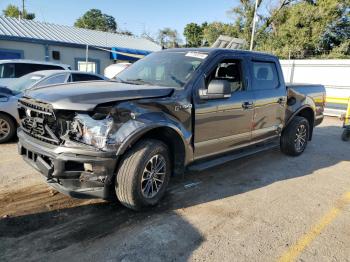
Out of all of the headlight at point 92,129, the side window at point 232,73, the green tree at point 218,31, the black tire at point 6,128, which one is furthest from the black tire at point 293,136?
the green tree at point 218,31

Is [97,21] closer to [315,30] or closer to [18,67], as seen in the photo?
[315,30]

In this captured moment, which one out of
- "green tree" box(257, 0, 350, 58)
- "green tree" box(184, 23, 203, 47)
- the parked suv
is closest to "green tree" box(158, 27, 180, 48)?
"green tree" box(184, 23, 203, 47)

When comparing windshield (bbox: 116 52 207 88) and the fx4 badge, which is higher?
windshield (bbox: 116 52 207 88)

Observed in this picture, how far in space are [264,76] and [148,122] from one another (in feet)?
9.42

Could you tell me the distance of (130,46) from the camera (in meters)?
23.9

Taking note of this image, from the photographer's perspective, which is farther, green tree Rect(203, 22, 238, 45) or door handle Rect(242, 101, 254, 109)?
green tree Rect(203, 22, 238, 45)

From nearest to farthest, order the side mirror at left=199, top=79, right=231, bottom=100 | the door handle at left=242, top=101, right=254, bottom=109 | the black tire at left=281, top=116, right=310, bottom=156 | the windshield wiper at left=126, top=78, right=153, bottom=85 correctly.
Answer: the side mirror at left=199, top=79, right=231, bottom=100 < the windshield wiper at left=126, top=78, right=153, bottom=85 < the door handle at left=242, top=101, right=254, bottom=109 < the black tire at left=281, top=116, right=310, bottom=156

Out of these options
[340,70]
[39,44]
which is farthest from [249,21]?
[39,44]

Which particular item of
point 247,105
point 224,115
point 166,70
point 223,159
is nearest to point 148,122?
point 166,70

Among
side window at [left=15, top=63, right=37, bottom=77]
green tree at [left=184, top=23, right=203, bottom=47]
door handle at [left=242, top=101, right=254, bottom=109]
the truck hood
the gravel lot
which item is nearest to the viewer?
the gravel lot

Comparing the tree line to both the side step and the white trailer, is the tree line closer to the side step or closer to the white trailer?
the white trailer

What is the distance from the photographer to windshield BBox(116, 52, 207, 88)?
4316 millimetres

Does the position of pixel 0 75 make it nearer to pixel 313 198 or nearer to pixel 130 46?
pixel 313 198

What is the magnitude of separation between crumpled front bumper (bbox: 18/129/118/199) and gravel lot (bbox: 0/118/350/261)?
43 centimetres
